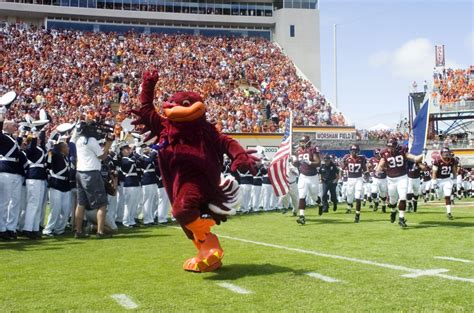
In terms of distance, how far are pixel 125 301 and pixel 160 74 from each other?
108 feet

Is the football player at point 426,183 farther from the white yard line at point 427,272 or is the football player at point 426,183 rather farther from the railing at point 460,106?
the railing at point 460,106

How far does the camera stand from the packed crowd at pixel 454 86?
142 feet

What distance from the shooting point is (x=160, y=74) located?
36781mm

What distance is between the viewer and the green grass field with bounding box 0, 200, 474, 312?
15.9 ft

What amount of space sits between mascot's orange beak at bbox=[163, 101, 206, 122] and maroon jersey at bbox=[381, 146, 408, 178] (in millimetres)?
6730

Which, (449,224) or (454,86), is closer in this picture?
(449,224)

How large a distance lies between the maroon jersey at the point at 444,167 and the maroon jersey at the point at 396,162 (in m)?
2.36

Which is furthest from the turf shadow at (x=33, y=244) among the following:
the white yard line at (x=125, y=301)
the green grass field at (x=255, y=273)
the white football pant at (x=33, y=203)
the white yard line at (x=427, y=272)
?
the white yard line at (x=427, y=272)

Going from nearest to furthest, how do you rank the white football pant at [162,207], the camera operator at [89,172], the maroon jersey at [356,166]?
1. the camera operator at [89,172]
2. the white football pant at [162,207]
3. the maroon jersey at [356,166]

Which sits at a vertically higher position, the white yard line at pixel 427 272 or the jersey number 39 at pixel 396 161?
the jersey number 39 at pixel 396 161

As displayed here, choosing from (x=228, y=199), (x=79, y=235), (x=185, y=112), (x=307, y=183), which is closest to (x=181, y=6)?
(x=307, y=183)

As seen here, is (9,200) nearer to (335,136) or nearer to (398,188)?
(398,188)

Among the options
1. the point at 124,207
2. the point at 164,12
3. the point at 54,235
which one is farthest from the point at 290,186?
the point at 164,12

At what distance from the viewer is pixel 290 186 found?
15.4m
